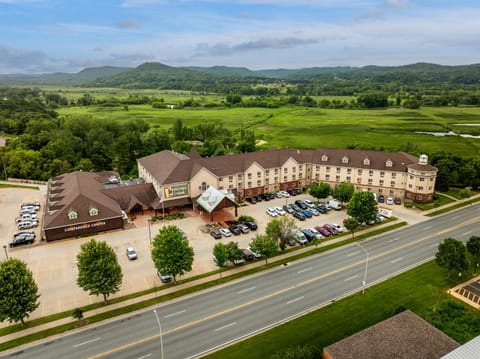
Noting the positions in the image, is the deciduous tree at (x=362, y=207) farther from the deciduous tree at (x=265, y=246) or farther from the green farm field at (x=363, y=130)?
the green farm field at (x=363, y=130)

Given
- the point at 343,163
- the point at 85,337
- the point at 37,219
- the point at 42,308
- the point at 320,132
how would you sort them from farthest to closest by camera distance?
1. the point at 320,132
2. the point at 343,163
3. the point at 37,219
4. the point at 42,308
5. the point at 85,337

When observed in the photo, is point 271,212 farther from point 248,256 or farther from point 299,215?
point 248,256

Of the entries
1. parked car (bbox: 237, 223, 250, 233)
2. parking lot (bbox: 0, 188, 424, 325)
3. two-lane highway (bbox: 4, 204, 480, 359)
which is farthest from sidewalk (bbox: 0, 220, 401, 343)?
parked car (bbox: 237, 223, 250, 233)

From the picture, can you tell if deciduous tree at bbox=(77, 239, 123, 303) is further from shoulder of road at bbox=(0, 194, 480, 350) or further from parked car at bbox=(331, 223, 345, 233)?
parked car at bbox=(331, 223, 345, 233)

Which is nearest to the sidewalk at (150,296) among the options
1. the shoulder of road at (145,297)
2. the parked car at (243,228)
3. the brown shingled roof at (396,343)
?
the shoulder of road at (145,297)

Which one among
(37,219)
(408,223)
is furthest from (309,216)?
(37,219)

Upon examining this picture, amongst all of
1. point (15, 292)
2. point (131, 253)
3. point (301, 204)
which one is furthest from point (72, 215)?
point (301, 204)

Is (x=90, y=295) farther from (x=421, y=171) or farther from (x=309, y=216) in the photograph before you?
(x=421, y=171)
